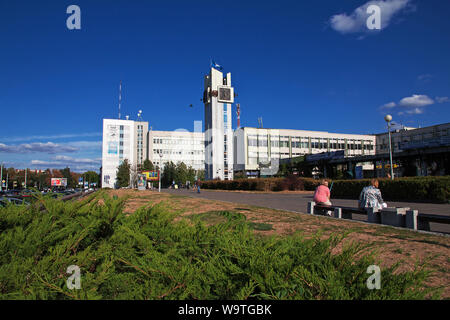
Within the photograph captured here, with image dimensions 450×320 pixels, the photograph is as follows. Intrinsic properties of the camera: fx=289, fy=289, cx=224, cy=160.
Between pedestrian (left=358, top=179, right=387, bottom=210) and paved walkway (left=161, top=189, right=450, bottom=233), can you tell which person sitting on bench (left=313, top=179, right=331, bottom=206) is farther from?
pedestrian (left=358, top=179, right=387, bottom=210)

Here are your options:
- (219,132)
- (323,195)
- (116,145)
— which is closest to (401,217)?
(323,195)

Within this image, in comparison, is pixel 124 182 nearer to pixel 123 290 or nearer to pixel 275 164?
pixel 275 164

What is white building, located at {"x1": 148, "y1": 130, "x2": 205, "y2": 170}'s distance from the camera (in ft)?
340

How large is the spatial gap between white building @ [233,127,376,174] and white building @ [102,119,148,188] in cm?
3564

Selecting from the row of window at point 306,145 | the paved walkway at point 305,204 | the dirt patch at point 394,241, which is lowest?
the paved walkway at point 305,204

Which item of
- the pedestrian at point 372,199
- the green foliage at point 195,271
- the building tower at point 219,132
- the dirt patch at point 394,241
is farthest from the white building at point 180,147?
the green foliage at point 195,271

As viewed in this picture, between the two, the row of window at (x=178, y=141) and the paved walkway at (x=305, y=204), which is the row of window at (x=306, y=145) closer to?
the row of window at (x=178, y=141)

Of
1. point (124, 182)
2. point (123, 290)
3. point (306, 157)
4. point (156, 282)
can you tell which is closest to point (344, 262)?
point (156, 282)

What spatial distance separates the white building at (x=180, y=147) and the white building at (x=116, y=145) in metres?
6.67

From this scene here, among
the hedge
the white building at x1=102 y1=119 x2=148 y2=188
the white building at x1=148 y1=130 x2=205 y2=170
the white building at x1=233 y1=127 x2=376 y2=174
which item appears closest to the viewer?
the hedge

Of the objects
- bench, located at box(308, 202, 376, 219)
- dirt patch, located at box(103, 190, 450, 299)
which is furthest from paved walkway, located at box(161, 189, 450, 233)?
dirt patch, located at box(103, 190, 450, 299)

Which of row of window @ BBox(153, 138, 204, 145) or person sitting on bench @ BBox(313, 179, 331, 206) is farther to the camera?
row of window @ BBox(153, 138, 204, 145)

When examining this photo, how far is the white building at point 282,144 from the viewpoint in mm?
93125

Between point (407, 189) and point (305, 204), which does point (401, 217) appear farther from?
point (407, 189)
